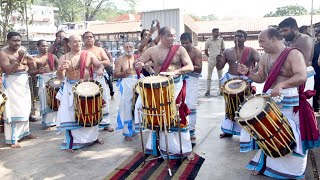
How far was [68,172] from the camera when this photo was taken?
438 cm

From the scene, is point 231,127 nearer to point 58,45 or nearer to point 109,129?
point 109,129

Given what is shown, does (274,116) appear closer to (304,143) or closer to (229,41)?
(304,143)

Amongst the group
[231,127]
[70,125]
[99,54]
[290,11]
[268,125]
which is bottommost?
[231,127]

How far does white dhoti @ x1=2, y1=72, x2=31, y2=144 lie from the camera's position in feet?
17.9

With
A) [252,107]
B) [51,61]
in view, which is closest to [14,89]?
[51,61]

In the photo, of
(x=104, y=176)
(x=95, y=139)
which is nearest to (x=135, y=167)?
(x=104, y=176)

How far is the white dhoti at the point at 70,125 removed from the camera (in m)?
5.20

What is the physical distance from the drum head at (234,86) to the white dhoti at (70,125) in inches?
91.9

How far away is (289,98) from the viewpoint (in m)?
3.75

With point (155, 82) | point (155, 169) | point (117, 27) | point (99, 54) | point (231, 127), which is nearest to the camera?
point (155, 82)

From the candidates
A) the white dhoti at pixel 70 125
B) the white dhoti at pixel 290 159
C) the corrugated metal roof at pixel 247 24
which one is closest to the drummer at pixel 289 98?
the white dhoti at pixel 290 159

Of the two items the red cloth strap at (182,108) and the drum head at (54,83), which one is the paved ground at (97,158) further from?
the drum head at (54,83)

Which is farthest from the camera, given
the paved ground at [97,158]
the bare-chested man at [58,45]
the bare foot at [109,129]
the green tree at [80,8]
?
the green tree at [80,8]

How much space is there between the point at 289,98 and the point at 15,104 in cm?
429
